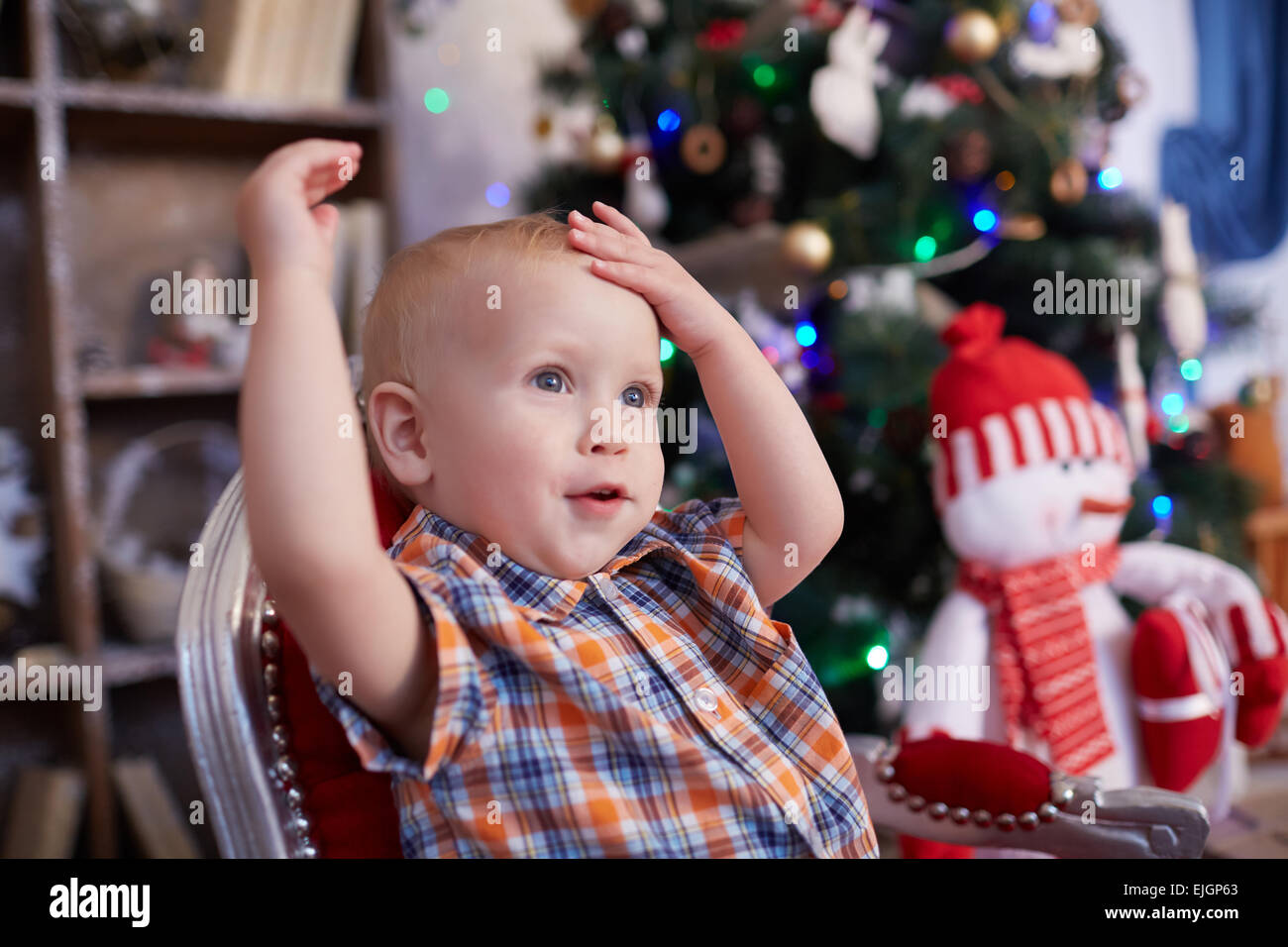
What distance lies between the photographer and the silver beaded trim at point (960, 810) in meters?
0.73

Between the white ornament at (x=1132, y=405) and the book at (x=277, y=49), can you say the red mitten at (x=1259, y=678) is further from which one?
the book at (x=277, y=49)

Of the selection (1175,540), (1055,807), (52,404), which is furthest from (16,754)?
(1175,540)

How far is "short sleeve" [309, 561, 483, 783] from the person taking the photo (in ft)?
1.63

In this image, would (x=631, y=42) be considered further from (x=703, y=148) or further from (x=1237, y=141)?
(x=1237, y=141)

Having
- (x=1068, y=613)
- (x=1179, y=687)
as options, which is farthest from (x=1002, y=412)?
(x=1179, y=687)

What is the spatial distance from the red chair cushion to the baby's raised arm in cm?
11

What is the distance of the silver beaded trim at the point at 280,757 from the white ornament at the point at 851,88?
99 centimetres

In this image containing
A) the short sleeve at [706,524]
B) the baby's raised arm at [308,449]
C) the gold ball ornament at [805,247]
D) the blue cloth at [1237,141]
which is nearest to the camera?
the baby's raised arm at [308,449]

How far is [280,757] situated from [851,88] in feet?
3.52

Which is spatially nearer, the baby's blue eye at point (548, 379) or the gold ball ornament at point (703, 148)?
the baby's blue eye at point (548, 379)

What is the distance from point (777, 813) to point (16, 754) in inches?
58.7

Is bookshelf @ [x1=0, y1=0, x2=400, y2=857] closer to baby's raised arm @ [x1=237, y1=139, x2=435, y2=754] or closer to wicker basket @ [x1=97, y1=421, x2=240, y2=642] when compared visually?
wicker basket @ [x1=97, y1=421, x2=240, y2=642]

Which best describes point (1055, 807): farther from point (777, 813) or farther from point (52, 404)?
point (52, 404)

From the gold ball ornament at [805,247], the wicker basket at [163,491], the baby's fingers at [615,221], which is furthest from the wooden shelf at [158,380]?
the baby's fingers at [615,221]
